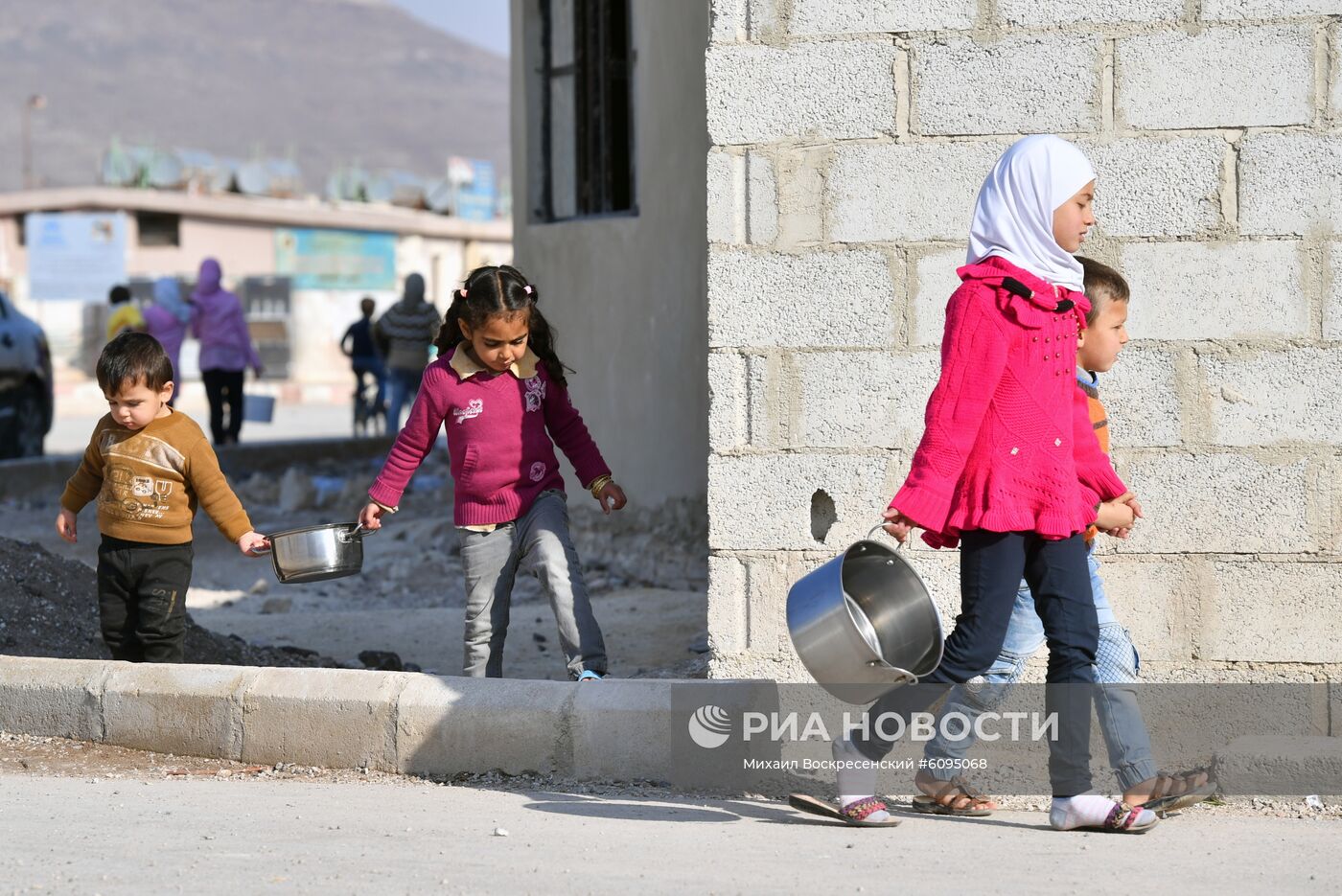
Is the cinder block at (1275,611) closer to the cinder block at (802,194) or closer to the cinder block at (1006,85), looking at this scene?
the cinder block at (1006,85)

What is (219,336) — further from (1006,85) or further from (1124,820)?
(1124,820)

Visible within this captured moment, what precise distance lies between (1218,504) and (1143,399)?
14.5 inches

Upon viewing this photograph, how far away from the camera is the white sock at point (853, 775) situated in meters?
4.07

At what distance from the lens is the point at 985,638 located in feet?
13.0

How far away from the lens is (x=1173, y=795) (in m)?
4.23

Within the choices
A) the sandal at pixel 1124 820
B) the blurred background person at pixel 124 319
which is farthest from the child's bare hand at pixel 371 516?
the blurred background person at pixel 124 319

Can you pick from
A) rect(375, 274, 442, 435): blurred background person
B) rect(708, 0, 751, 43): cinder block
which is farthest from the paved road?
rect(375, 274, 442, 435): blurred background person

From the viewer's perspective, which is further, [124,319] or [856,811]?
[124,319]

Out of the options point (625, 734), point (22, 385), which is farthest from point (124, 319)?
point (625, 734)

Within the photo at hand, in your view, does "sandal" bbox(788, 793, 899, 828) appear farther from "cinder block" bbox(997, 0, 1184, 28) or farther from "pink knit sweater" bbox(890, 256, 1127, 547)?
"cinder block" bbox(997, 0, 1184, 28)

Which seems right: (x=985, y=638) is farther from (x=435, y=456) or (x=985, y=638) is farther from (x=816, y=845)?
(x=435, y=456)

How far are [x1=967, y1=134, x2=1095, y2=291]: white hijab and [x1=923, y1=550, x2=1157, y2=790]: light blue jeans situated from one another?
86 cm

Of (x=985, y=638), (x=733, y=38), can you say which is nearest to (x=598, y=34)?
(x=733, y=38)

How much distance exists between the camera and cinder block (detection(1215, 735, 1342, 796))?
450 centimetres
